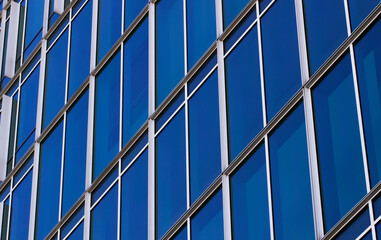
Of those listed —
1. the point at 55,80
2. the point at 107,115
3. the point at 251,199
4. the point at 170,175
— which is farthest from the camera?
the point at 55,80

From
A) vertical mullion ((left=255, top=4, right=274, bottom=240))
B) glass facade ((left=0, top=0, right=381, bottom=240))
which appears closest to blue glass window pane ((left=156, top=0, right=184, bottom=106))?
glass facade ((left=0, top=0, right=381, bottom=240))

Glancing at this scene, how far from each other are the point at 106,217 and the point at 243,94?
210 inches

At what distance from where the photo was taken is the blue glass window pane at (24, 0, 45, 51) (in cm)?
3269

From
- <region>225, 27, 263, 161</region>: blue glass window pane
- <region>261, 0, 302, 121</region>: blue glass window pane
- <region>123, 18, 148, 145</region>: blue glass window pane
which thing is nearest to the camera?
<region>261, 0, 302, 121</region>: blue glass window pane

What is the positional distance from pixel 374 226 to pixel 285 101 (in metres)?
3.94

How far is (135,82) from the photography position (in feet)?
81.9

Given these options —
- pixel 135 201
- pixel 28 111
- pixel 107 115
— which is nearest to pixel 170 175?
pixel 135 201

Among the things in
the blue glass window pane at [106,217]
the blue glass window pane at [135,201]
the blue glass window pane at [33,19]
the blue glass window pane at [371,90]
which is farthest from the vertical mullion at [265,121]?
the blue glass window pane at [33,19]

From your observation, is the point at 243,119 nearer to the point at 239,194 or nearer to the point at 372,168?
the point at 239,194

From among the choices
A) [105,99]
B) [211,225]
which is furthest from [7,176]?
[211,225]

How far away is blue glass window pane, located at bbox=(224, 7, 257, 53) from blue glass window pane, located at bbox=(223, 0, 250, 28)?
34cm

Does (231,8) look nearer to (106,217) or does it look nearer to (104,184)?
(104,184)

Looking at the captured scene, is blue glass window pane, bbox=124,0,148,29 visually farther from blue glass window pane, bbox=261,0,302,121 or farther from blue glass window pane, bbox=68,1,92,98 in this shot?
blue glass window pane, bbox=261,0,302,121

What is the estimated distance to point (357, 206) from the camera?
16.5 meters
